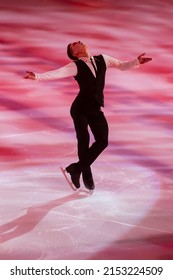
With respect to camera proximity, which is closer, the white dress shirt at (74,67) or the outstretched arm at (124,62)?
the white dress shirt at (74,67)

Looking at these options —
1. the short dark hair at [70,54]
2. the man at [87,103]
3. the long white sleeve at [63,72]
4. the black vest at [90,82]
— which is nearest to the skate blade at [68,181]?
the man at [87,103]

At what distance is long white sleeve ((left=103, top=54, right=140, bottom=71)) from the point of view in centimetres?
331

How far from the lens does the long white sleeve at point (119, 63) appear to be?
331 centimetres

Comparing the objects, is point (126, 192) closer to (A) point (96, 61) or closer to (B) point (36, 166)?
(B) point (36, 166)

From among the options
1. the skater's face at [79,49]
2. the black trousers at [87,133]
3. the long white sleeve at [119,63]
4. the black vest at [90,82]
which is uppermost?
the skater's face at [79,49]

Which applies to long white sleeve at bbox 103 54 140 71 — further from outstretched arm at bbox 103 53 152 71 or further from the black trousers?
the black trousers

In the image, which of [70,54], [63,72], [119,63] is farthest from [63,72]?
[119,63]

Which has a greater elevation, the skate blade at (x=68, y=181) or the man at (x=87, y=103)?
the man at (x=87, y=103)

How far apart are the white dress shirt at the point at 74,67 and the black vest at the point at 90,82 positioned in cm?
3

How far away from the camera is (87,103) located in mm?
3281

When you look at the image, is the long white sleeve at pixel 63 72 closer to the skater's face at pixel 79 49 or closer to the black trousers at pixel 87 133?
the skater's face at pixel 79 49

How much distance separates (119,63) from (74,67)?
0.90ft
